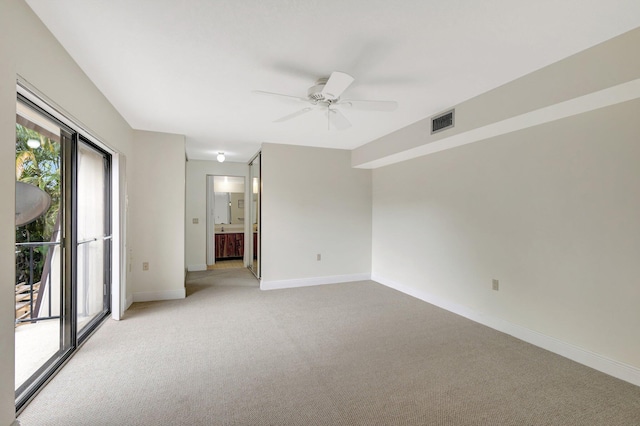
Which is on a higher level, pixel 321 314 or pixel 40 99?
pixel 40 99

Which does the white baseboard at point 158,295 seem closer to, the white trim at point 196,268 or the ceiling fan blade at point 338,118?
the white trim at point 196,268

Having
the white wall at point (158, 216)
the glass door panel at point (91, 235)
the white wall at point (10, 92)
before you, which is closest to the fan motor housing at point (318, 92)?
the white wall at point (10, 92)

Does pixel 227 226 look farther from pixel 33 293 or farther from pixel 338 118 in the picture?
pixel 338 118

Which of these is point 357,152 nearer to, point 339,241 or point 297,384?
point 339,241

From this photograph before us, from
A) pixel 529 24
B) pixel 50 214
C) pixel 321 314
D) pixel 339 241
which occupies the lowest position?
pixel 321 314

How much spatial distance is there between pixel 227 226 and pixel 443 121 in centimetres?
599

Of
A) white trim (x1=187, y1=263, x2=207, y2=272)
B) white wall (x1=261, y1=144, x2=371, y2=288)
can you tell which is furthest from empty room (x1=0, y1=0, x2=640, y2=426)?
white trim (x1=187, y1=263, x2=207, y2=272)

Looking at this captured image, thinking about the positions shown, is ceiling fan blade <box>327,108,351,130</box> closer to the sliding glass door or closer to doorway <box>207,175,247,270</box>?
the sliding glass door

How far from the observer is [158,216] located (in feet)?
13.7

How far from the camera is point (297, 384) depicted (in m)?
2.13

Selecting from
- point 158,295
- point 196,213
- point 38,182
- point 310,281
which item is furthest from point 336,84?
point 196,213

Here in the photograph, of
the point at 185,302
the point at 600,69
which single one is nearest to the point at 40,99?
the point at 185,302

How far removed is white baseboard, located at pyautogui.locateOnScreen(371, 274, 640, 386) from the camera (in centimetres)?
221

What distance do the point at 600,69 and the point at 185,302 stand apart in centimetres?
497
